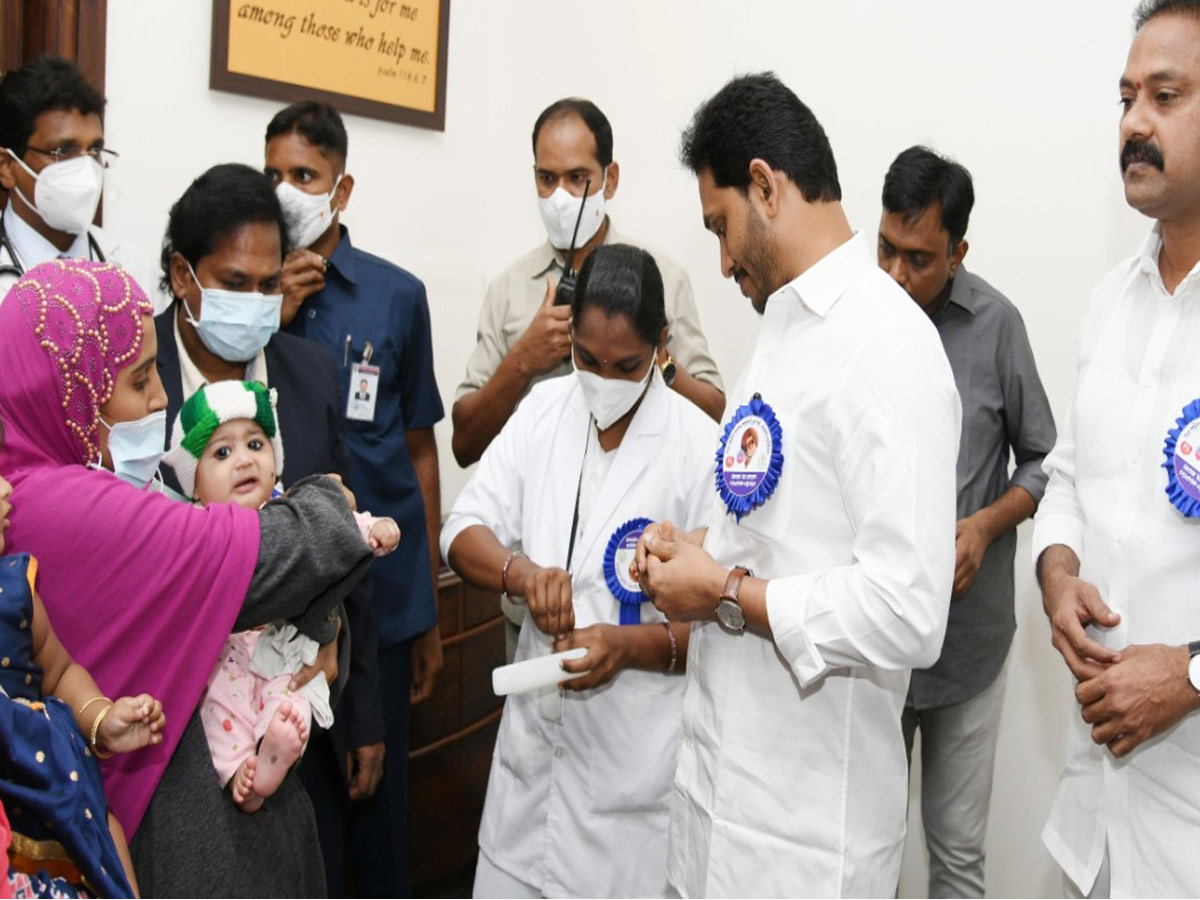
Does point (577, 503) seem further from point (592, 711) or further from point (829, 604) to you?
point (829, 604)

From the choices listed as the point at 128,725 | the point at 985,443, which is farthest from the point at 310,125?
the point at 985,443

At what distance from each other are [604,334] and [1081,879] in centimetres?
122

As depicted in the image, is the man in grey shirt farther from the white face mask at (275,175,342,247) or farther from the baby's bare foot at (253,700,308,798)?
the baby's bare foot at (253,700,308,798)

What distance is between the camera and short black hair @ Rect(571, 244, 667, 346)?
1989 mm

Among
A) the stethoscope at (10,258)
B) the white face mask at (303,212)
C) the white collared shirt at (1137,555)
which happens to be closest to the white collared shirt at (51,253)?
the stethoscope at (10,258)

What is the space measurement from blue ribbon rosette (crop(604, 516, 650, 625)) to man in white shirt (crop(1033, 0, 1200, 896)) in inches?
28.1

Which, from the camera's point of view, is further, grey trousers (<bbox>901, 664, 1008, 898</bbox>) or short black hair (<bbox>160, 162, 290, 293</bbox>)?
grey trousers (<bbox>901, 664, 1008, 898</bbox>)

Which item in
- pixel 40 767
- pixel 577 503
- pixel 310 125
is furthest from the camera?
pixel 310 125

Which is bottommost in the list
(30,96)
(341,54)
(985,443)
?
(985,443)

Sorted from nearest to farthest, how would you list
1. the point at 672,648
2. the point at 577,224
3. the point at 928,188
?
the point at 672,648 < the point at 928,188 < the point at 577,224

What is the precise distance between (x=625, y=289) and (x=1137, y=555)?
98cm

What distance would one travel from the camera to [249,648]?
169cm

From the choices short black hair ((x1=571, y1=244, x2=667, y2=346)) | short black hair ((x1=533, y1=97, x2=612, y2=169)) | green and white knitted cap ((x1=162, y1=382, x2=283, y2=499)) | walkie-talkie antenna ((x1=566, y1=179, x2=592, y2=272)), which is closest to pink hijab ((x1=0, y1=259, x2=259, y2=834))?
green and white knitted cap ((x1=162, y1=382, x2=283, y2=499))

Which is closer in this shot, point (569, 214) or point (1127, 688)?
point (1127, 688)
